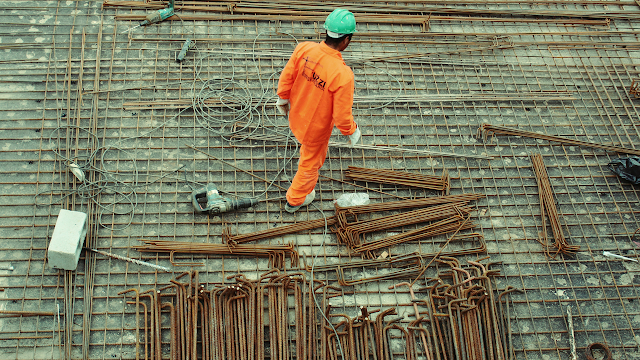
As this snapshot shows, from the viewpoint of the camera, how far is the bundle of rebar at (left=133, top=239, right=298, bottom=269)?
4.96m

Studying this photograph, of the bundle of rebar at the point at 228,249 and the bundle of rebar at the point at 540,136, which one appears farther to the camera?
the bundle of rebar at the point at 540,136

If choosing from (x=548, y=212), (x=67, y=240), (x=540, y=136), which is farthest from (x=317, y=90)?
(x=540, y=136)

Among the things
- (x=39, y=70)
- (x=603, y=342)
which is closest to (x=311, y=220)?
(x=603, y=342)

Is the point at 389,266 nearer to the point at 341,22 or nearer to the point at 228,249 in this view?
the point at 228,249

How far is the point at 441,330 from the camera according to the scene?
15.6ft

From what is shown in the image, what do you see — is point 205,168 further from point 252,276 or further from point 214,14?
point 214,14

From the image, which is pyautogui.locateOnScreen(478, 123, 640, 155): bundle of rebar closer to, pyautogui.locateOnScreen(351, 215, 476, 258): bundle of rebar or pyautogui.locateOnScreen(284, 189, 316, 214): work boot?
pyautogui.locateOnScreen(351, 215, 476, 258): bundle of rebar

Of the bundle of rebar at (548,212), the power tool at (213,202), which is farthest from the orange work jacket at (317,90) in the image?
the bundle of rebar at (548,212)

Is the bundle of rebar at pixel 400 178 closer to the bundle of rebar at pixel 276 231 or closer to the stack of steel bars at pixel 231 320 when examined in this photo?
the bundle of rebar at pixel 276 231

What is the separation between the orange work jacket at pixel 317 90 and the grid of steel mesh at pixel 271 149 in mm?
1090

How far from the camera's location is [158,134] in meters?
5.73

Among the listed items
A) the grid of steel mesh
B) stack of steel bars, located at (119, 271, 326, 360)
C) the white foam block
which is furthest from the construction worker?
the white foam block

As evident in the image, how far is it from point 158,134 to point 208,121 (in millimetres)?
579

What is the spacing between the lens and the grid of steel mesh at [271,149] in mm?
4891
